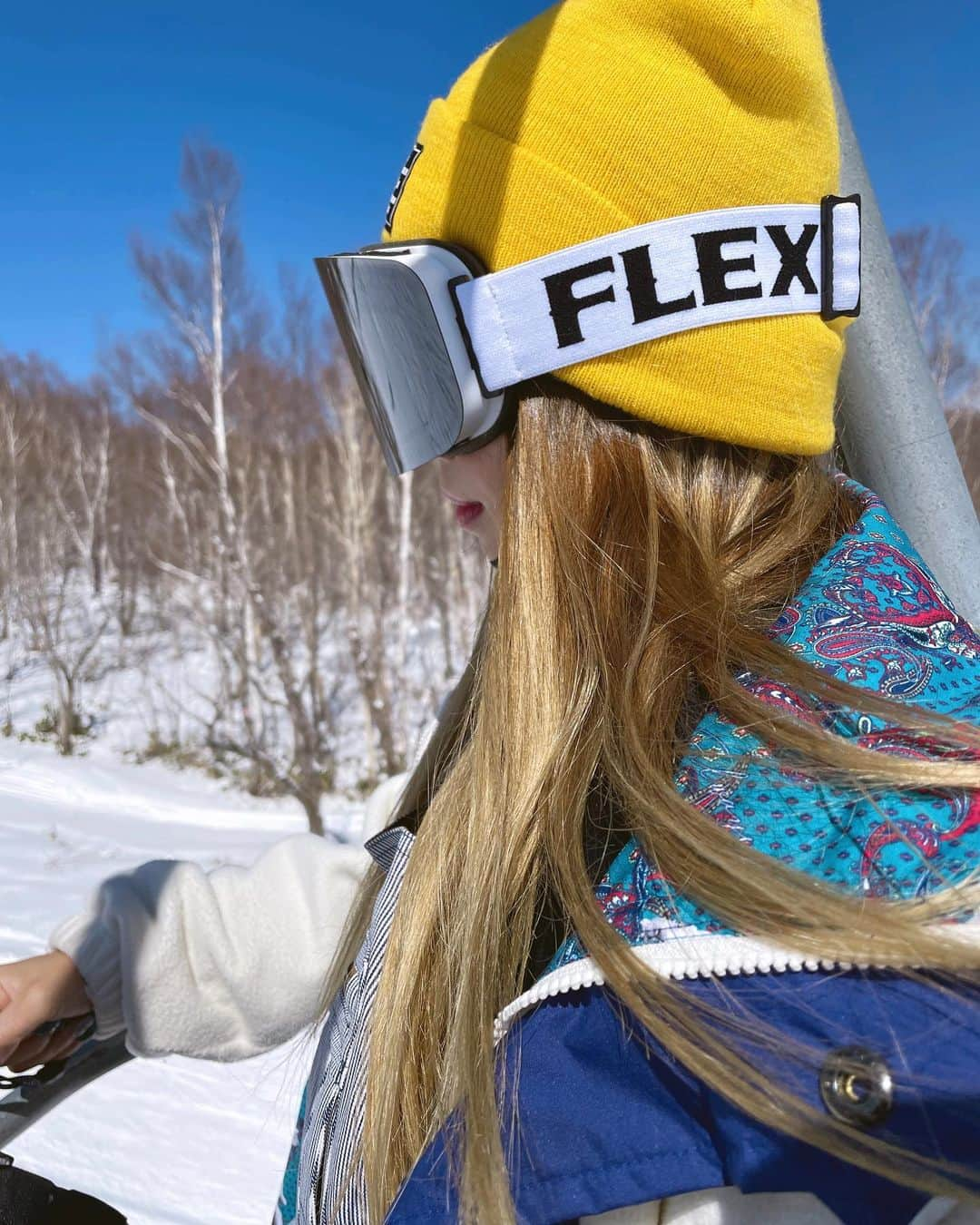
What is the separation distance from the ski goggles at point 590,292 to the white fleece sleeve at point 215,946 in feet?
2.15

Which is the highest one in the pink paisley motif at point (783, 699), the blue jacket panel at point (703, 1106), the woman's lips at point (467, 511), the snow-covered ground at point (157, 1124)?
the woman's lips at point (467, 511)

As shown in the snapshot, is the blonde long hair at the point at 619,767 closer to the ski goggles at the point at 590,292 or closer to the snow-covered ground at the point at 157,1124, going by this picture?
the ski goggles at the point at 590,292

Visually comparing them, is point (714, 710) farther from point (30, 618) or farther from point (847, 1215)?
point (30, 618)

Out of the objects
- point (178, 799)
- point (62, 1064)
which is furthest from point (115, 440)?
point (62, 1064)

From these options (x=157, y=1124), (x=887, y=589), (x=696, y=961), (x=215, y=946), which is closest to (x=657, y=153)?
(x=887, y=589)

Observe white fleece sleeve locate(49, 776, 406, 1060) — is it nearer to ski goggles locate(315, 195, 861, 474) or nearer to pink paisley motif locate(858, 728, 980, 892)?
ski goggles locate(315, 195, 861, 474)

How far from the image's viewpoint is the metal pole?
45.2 inches

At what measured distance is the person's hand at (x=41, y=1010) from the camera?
1.14 m

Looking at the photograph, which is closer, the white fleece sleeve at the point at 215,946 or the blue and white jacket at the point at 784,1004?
the blue and white jacket at the point at 784,1004

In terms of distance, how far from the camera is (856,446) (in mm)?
1206

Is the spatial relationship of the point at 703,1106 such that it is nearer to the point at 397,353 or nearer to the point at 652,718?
the point at 652,718

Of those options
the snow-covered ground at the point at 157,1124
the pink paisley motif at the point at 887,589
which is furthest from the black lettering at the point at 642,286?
the snow-covered ground at the point at 157,1124

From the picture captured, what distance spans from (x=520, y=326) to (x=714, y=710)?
44 centimetres

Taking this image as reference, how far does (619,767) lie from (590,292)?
0.48 m
